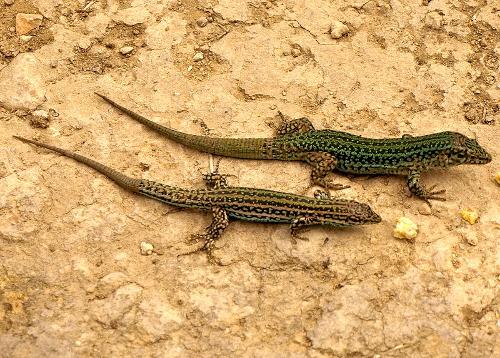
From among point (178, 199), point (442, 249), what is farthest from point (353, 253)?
point (178, 199)

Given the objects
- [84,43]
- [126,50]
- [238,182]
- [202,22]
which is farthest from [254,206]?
[84,43]

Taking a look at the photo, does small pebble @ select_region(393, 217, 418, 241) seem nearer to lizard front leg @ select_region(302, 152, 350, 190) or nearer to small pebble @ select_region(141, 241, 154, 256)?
lizard front leg @ select_region(302, 152, 350, 190)

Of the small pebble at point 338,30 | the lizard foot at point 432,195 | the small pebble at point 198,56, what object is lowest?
the lizard foot at point 432,195

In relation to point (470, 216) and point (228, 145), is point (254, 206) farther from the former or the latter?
point (470, 216)

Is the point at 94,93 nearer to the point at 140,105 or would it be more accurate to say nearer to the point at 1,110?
the point at 140,105

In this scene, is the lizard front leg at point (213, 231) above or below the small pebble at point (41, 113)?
below

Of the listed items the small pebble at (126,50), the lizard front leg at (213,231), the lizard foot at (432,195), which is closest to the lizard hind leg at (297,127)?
the lizard front leg at (213,231)

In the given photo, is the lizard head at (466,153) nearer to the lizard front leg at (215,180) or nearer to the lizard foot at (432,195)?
the lizard foot at (432,195)
